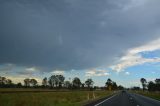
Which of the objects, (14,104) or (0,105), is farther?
(14,104)

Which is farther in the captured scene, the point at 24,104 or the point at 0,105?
the point at 24,104

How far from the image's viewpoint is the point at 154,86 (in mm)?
188375

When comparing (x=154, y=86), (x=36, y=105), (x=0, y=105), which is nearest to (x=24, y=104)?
(x=36, y=105)

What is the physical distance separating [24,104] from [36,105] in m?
1.10

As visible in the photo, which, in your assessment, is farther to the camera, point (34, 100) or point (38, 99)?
point (38, 99)

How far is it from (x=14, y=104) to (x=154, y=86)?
560 ft

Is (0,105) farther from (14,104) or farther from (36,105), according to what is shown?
(36,105)

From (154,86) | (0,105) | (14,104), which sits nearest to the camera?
(0,105)

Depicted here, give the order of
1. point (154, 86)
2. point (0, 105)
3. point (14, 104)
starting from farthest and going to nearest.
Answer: point (154, 86)
point (14, 104)
point (0, 105)

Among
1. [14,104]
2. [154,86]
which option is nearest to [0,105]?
[14,104]

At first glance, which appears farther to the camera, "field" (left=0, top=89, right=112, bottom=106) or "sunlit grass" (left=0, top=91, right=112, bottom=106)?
"field" (left=0, top=89, right=112, bottom=106)

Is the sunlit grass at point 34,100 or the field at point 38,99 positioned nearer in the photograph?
the sunlit grass at point 34,100

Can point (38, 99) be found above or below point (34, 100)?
above

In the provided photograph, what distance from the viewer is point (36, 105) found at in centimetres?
2778
